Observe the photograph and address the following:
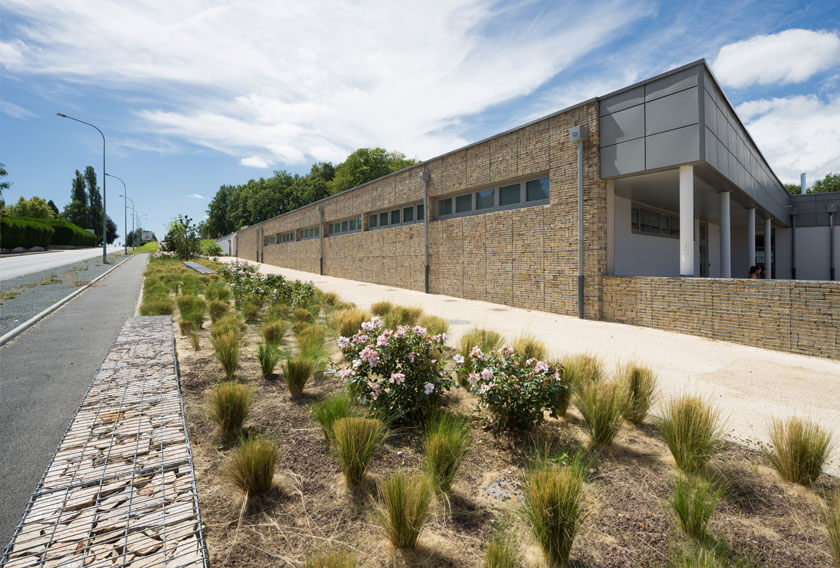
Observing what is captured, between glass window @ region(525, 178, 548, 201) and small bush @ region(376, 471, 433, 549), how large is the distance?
430 inches

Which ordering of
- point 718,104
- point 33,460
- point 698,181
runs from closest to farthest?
point 33,460 < point 718,104 < point 698,181

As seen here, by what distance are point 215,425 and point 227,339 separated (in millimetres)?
1707

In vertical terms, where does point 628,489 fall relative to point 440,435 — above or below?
below

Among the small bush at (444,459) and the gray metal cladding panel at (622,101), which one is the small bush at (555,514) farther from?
the gray metal cladding panel at (622,101)

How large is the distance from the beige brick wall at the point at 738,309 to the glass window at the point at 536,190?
3.27m

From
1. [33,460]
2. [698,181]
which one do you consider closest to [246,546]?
[33,460]

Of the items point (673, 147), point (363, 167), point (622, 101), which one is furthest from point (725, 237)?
point (363, 167)

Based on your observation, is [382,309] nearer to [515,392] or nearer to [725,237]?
[515,392]

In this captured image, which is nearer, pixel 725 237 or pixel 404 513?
pixel 404 513

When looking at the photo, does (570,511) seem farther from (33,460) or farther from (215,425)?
(33,460)

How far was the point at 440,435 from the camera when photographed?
103 inches

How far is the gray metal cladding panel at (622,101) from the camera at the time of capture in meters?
9.45

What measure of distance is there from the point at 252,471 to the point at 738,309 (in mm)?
9235

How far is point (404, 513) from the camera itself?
1979mm
